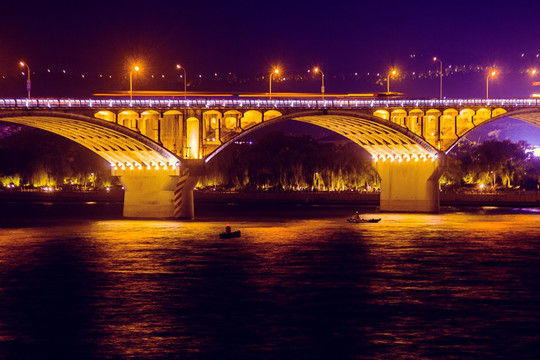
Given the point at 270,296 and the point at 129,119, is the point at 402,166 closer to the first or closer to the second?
the point at 129,119

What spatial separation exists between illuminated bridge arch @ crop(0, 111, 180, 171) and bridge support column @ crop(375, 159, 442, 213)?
93.6ft

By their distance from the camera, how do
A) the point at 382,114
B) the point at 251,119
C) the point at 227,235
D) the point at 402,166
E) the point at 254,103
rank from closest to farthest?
the point at 227,235 → the point at 254,103 → the point at 251,119 → the point at 382,114 → the point at 402,166

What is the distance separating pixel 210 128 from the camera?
87.9 metres

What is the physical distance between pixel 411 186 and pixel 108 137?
35432 mm

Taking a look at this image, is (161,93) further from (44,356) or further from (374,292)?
(44,356)

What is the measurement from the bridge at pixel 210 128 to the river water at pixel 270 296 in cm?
1521

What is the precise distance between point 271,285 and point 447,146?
205ft

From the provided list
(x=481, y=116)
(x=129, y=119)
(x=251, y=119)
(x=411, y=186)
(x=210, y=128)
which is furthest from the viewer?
(x=411, y=186)

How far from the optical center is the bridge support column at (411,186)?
3942 inches

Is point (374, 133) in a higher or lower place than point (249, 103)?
lower

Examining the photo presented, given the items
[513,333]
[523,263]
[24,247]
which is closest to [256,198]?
[24,247]

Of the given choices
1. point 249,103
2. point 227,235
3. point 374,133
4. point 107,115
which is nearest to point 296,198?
point 374,133

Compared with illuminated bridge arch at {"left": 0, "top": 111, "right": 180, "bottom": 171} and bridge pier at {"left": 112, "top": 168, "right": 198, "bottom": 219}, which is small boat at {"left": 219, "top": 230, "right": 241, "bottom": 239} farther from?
bridge pier at {"left": 112, "top": 168, "right": 198, "bottom": 219}

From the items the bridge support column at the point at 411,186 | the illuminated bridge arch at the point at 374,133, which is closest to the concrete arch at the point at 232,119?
the illuminated bridge arch at the point at 374,133
